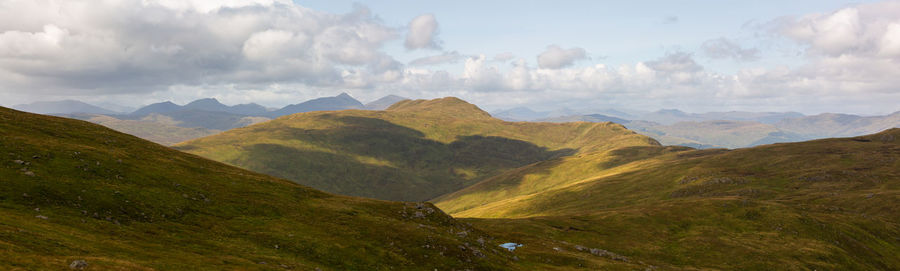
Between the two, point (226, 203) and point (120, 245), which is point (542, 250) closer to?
point (226, 203)

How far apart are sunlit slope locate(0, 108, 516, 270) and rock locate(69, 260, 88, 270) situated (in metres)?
0.55

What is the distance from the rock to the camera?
2831 centimetres

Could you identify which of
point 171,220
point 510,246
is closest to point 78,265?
point 171,220

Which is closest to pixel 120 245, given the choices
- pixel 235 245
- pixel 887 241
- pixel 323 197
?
pixel 235 245

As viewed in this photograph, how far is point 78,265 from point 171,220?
21.7 metres

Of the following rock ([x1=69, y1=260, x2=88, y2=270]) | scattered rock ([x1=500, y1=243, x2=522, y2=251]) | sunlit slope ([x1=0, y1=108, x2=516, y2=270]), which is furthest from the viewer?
scattered rock ([x1=500, y1=243, x2=522, y2=251])

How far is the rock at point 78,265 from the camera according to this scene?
28311 millimetres

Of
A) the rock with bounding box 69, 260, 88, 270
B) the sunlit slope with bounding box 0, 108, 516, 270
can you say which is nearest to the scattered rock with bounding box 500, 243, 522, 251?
the sunlit slope with bounding box 0, 108, 516, 270

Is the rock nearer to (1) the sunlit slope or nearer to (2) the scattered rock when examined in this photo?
(1) the sunlit slope

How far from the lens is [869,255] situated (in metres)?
111

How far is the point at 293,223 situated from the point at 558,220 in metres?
88.0

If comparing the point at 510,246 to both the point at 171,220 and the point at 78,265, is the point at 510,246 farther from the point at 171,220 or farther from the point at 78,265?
the point at 78,265

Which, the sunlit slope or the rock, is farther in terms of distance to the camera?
the sunlit slope

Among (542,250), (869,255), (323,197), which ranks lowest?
(869,255)
